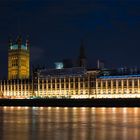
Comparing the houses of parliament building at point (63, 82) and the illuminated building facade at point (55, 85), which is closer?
the houses of parliament building at point (63, 82)

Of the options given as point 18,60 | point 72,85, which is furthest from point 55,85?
point 18,60

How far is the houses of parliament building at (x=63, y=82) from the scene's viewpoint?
12363 centimetres

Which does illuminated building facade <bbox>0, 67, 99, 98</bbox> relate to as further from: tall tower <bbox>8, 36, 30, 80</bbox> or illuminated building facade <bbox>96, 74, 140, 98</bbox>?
tall tower <bbox>8, 36, 30, 80</bbox>

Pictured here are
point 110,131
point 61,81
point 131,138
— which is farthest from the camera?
point 61,81

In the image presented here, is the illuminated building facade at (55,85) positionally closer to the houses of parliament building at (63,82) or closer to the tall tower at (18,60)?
the houses of parliament building at (63,82)

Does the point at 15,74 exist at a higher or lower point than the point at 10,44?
lower

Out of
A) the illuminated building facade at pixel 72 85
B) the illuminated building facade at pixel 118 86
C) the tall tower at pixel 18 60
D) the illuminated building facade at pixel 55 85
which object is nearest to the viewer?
the illuminated building facade at pixel 118 86

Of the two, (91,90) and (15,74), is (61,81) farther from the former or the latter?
(15,74)

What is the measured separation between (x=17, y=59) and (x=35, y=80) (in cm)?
1722

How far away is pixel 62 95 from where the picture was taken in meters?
134

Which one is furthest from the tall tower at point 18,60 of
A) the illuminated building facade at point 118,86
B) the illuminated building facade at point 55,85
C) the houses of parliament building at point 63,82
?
the illuminated building facade at point 118,86

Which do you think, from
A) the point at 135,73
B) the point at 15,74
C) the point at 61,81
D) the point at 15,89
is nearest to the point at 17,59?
the point at 15,74

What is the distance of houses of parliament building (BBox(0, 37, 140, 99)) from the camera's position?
406ft

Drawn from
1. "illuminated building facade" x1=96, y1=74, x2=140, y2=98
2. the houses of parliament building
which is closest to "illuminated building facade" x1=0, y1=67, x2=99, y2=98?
the houses of parliament building
